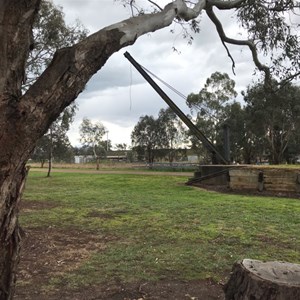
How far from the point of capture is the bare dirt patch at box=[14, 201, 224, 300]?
4715mm

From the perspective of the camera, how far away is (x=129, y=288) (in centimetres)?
493

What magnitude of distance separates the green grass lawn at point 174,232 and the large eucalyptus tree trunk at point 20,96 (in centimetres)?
243

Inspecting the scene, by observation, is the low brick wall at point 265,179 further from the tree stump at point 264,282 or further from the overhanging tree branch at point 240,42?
the tree stump at point 264,282

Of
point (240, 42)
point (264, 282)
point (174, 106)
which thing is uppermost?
point (174, 106)

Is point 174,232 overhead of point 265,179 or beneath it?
beneath

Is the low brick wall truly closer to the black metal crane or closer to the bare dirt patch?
the black metal crane

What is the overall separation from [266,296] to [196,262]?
3003mm

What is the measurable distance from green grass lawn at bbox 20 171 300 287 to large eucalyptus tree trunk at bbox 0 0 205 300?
2427mm

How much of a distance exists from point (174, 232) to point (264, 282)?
5.23 m

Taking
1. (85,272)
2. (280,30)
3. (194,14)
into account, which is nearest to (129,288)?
(85,272)

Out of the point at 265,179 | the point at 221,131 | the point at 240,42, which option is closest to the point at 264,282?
the point at 240,42

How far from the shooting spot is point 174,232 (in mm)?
8359

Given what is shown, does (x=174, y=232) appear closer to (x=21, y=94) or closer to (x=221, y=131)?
(x=21, y=94)

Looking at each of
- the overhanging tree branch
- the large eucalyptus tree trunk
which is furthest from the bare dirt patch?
the overhanging tree branch
